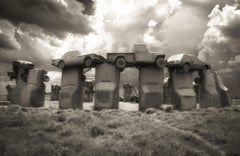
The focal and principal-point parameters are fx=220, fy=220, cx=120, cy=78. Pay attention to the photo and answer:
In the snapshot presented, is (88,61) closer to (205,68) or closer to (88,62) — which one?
(88,62)

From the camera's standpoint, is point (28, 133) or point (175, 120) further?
point (175, 120)

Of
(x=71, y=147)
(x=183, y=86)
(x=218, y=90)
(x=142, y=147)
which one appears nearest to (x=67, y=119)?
(x=71, y=147)

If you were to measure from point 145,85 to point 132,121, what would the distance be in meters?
5.16

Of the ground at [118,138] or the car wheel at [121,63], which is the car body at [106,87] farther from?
the ground at [118,138]

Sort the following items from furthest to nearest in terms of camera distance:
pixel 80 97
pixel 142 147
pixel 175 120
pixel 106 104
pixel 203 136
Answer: pixel 80 97, pixel 106 104, pixel 175 120, pixel 203 136, pixel 142 147

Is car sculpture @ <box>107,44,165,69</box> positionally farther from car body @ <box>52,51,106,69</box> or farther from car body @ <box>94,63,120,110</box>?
car body @ <box>52,51,106,69</box>

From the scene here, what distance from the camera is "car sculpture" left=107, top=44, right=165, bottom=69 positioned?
14.6 metres

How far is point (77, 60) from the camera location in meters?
15.6

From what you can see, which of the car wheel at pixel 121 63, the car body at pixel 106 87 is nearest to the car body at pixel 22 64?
the car body at pixel 106 87

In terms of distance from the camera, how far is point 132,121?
1002 centimetres

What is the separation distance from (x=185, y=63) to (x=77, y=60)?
7.52 m

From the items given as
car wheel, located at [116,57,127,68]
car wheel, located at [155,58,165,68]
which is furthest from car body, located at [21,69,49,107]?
car wheel, located at [155,58,165,68]

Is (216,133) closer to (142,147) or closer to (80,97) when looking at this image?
(142,147)

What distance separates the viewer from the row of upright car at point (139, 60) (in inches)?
577
